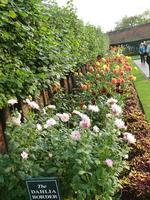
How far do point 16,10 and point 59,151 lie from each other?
1655 millimetres

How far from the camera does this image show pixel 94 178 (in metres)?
2.71

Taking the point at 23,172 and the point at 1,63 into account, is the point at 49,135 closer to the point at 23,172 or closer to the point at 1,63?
the point at 23,172

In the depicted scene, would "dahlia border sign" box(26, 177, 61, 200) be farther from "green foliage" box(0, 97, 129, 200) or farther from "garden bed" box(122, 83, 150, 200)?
"garden bed" box(122, 83, 150, 200)

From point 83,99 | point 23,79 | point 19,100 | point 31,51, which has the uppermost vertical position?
point 31,51

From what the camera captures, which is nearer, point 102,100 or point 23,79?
point 23,79

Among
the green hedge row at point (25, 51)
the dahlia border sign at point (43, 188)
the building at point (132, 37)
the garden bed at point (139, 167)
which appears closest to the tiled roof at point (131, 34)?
the building at point (132, 37)

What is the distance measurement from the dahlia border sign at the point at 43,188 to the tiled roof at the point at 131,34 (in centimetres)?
5047

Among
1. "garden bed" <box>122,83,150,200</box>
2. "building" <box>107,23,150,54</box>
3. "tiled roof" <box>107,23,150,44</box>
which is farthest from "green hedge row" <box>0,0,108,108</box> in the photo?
"tiled roof" <box>107,23,150,44</box>

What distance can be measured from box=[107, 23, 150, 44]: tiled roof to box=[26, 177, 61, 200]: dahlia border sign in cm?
5047

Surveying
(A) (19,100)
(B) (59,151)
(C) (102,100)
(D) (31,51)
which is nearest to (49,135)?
(B) (59,151)

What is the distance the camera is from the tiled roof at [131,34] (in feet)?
169

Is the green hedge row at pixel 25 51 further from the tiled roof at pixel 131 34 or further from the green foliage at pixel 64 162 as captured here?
the tiled roof at pixel 131 34

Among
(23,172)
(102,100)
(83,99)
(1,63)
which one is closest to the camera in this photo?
(23,172)

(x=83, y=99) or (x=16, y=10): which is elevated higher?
(x=16, y=10)
